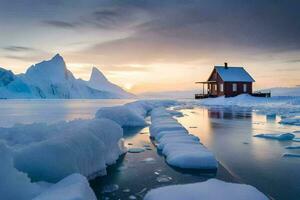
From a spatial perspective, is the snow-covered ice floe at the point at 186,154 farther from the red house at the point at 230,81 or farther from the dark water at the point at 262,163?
the red house at the point at 230,81

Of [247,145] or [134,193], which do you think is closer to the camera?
[134,193]

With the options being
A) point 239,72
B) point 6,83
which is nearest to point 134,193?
point 239,72

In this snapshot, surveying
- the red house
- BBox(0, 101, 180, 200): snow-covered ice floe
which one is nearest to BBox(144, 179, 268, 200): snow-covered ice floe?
BBox(0, 101, 180, 200): snow-covered ice floe

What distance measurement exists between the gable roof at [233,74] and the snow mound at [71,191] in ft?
121

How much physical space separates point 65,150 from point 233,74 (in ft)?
126

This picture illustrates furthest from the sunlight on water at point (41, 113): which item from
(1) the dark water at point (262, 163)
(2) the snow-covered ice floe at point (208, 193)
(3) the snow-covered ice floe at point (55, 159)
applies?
(2) the snow-covered ice floe at point (208, 193)

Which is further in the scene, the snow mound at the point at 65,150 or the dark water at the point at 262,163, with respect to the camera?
the dark water at the point at 262,163

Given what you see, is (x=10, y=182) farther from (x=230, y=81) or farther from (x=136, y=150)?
(x=230, y=81)

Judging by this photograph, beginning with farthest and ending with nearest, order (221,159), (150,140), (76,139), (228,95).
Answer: (228,95)
(150,140)
(221,159)
(76,139)

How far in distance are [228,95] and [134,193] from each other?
36.8 meters

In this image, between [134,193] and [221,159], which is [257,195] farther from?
[221,159]

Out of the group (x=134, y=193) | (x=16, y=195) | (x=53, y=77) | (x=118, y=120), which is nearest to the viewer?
(x=16, y=195)

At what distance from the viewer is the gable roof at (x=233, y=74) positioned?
132 ft

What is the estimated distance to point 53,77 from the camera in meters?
114
